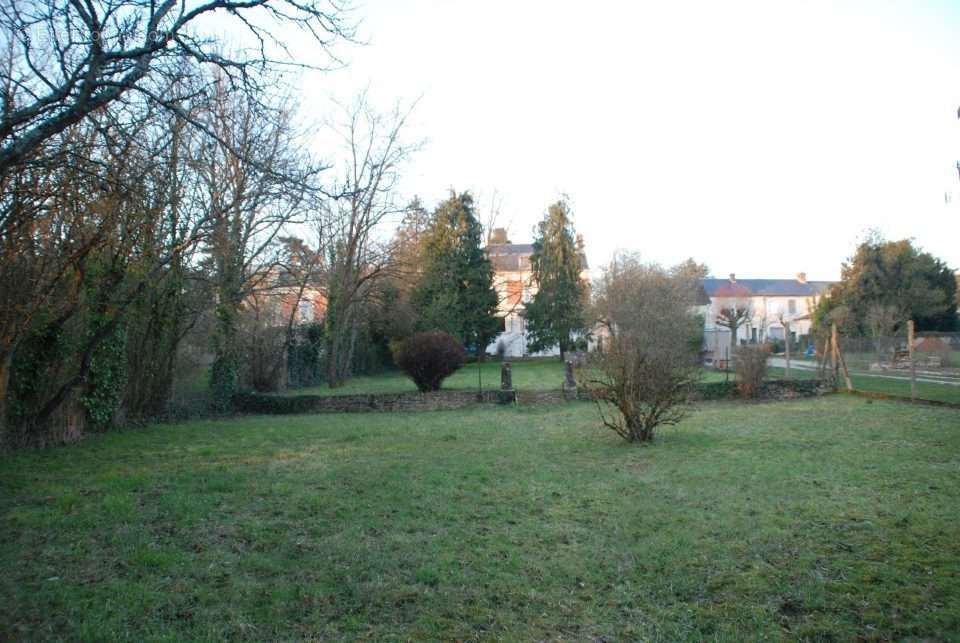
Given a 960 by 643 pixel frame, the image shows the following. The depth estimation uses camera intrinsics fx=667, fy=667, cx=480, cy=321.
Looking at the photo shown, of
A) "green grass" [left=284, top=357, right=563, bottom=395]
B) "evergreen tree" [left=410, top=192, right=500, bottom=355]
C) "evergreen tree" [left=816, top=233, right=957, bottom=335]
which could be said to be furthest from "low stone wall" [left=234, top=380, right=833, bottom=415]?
"evergreen tree" [left=410, top=192, right=500, bottom=355]

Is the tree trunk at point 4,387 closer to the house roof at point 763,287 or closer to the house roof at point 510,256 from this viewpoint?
the house roof at point 510,256

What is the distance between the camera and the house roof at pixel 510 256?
42153 millimetres

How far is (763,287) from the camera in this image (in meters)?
67.5

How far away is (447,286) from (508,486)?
28.2 m

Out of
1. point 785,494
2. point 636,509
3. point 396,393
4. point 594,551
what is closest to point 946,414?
point 785,494

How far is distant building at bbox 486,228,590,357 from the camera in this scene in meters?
42.0

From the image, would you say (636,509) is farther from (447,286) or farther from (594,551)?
(447,286)

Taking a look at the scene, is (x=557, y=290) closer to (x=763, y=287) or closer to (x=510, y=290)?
(x=510, y=290)

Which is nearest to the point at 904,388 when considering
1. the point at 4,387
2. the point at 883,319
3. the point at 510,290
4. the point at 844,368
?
the point at 844,368

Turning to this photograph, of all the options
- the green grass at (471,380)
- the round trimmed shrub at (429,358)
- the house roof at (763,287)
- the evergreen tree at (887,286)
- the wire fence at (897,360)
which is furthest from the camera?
the house roof at (763,287)

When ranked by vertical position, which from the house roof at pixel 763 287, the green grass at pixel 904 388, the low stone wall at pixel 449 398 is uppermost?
the house roof at pixel 763 287

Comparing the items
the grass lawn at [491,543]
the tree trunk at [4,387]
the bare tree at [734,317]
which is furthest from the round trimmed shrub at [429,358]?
the bare tree at [734,317]

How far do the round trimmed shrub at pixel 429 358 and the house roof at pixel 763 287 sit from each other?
163 ft

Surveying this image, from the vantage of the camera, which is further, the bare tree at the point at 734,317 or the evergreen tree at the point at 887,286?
the bare tree at the point at 734,317
